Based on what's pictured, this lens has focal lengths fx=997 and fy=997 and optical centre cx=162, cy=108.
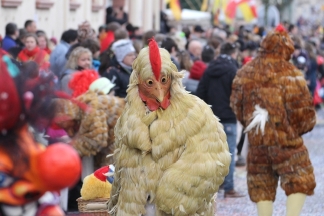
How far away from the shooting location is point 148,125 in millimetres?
5906

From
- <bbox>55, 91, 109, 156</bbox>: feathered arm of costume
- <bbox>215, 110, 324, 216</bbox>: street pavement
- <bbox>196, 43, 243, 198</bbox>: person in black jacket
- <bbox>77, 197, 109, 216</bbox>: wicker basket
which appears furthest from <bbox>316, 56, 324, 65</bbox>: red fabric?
<bbox>77, 197, 109, 216</bbox>: wicker basket

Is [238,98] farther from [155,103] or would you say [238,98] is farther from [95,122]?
[155,103]

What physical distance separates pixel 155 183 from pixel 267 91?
279 cm

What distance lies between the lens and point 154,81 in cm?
589

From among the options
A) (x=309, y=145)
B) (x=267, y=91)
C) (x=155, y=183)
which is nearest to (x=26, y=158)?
(x=155, y=183)

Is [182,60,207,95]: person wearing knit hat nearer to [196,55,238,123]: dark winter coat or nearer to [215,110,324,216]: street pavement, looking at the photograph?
[215,110,324,216]: street pavement

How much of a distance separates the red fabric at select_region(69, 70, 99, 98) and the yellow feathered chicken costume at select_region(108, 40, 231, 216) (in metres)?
3.16

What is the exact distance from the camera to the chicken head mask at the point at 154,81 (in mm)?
5863

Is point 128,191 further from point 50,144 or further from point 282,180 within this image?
point 282,180

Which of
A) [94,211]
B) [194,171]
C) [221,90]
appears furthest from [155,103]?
[221,90]

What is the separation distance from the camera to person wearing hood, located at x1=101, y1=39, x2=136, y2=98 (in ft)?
34.6

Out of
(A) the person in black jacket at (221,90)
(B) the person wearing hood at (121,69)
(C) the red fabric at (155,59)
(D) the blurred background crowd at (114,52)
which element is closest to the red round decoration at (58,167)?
(D) the blurred background crowd at (114,52)

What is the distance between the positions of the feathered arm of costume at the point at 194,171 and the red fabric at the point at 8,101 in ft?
8.00

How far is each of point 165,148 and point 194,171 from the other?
0.22m
